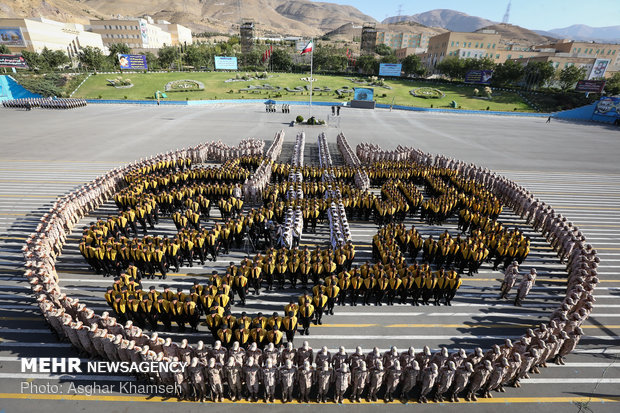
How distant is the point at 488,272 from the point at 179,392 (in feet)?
32.8

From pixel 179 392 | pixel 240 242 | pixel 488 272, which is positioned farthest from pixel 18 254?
pixel 488 272

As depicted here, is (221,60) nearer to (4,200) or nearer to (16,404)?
(4,200)

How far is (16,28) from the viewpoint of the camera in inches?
2940

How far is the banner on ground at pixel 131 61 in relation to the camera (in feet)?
198

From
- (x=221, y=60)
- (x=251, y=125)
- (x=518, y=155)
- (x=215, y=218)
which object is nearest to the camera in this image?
(x=215, y=218)

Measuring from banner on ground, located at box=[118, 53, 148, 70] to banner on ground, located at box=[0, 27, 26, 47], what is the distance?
126 feet

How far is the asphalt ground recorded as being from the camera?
644 centimetres

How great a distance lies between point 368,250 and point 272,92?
5561cm

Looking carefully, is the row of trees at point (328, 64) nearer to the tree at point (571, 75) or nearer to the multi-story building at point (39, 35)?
the tree at point (571, 75)

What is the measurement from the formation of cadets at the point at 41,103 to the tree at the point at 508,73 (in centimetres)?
8114

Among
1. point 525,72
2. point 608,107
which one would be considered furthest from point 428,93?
point 608,107

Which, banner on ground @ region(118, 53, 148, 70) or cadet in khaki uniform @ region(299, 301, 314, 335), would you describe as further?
banner on ground @ region(118, 53, 148, 70)

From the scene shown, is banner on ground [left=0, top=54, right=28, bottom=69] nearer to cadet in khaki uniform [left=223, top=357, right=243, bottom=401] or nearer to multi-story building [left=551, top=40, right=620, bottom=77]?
cadet in khaki uniform [left=223, top=357, right=243, bottom=401]

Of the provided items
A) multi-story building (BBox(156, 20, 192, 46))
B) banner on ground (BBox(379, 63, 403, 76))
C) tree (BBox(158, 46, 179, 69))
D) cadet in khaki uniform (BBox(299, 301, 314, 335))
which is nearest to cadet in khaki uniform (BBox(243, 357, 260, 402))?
cadet in khaki uniform (BBox(299, 301, 314, 335))
